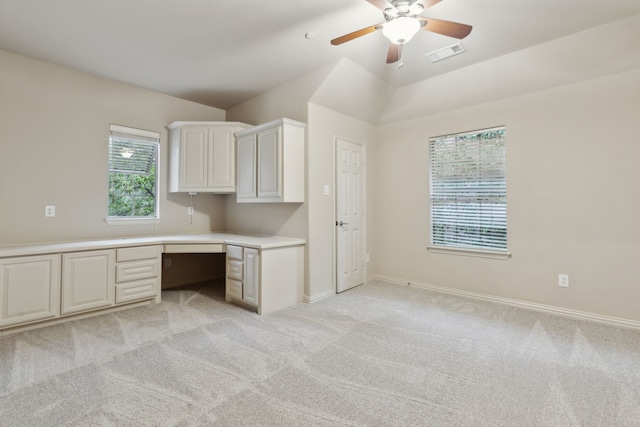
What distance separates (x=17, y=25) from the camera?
258 cm

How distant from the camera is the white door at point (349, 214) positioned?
3.99m

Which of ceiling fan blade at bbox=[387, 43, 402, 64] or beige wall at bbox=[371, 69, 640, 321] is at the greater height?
ceiling fan blade at bbox=[387, 43, 402, 64]

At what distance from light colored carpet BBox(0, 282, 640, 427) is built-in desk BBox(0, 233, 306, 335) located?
0.60 ft

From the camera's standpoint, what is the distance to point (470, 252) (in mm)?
3770

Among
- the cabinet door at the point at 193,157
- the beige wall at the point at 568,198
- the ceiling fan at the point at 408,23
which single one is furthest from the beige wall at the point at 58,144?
the beige wall at the point at 568,198

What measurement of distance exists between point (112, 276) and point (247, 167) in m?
1.93

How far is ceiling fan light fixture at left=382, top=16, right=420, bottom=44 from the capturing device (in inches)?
79.4

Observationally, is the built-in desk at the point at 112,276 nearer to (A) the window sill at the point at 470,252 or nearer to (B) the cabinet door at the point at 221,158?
(B) the cabinet door at the point at 221,158

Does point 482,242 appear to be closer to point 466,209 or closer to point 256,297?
point 466,209

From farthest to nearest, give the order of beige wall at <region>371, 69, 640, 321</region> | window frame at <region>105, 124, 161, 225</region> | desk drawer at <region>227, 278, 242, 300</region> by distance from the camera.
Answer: window frame at <region>105, 124, 161, 225</region>, desk drawer at <region>227, 278, 242, 300</region>, beige wall at <region>371, 69, 640, 321</region>

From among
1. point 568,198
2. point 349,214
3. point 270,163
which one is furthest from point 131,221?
point 568,198

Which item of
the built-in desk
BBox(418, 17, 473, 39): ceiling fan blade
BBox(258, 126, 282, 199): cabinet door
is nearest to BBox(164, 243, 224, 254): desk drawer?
the built-in desk

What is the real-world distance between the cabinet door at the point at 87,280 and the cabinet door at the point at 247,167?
1.60 meters

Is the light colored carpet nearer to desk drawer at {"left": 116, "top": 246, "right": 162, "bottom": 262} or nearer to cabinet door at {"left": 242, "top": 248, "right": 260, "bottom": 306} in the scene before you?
cabinet door at {"left": 242, "top": 248, "right": 260, "bottom": 306}
